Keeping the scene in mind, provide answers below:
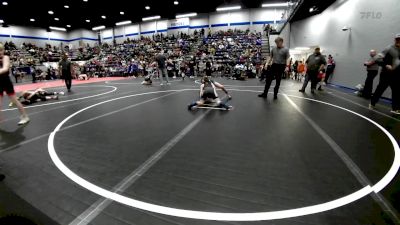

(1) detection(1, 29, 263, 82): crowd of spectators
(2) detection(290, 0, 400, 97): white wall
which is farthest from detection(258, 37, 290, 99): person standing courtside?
(1) detection(1, 29, 263, 82): crowd of spectators

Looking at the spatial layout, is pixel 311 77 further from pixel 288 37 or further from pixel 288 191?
pixel 288 37

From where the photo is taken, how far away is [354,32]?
9805 millimetres

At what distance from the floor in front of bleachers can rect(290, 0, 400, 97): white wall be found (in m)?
4.59

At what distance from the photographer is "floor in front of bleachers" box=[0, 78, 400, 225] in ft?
6.04

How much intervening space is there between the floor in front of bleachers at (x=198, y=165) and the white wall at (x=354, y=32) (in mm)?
4588

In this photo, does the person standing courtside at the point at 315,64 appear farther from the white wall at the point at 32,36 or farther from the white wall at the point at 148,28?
the white wall at the point at 32,36

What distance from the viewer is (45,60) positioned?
81.4 feet

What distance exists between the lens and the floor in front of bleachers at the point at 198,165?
1.84 metres

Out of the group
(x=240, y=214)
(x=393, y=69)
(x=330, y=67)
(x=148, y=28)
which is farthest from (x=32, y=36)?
(x=240, y=214)

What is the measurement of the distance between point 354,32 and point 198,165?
10481mm

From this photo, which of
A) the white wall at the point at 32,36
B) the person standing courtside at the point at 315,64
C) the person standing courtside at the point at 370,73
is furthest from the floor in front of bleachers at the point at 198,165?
the white wall at the point at 32,36

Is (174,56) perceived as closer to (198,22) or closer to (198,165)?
(198,22)

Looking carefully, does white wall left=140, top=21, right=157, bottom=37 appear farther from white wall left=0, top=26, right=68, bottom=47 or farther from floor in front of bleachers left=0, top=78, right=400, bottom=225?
floor in front of bleachers left=0, top=78, right=400, bottom=225

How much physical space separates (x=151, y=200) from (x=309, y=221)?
1.24 metres
